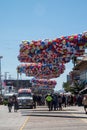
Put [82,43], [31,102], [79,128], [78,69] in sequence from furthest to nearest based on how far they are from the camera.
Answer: [78,69], [31,102], [82,43], [79,128]

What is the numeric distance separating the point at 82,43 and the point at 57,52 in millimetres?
2772

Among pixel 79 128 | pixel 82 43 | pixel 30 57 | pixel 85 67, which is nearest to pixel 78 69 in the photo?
pixel 85 67

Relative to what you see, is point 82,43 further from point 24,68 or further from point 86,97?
point 24,68

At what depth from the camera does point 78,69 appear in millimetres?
79250

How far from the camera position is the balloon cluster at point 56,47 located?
134 feet

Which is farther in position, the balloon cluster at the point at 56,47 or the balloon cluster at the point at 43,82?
the balloon cluster at the point at 43,82

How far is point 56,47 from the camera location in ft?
137

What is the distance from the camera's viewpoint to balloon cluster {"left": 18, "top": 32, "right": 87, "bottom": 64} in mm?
40875

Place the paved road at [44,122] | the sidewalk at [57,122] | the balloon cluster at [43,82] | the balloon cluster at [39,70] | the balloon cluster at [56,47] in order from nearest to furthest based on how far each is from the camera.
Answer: the sidewalk at [57,122] → the paved road at [44,122] → the balloon cluster at [56,47] → the balloon cluster at [39,70] → the balloon cluster at [43,82]

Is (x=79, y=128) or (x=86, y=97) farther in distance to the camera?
(x=86, y=97)

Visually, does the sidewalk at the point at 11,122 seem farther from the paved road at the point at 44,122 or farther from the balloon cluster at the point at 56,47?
the balloon cluster at the point at 56,47

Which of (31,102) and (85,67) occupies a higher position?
(85,67)

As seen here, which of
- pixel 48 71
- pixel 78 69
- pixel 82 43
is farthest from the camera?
pixel 78 69

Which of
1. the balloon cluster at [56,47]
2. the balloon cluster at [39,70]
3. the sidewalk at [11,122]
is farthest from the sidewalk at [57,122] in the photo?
the balloon cluster at [39,70]
